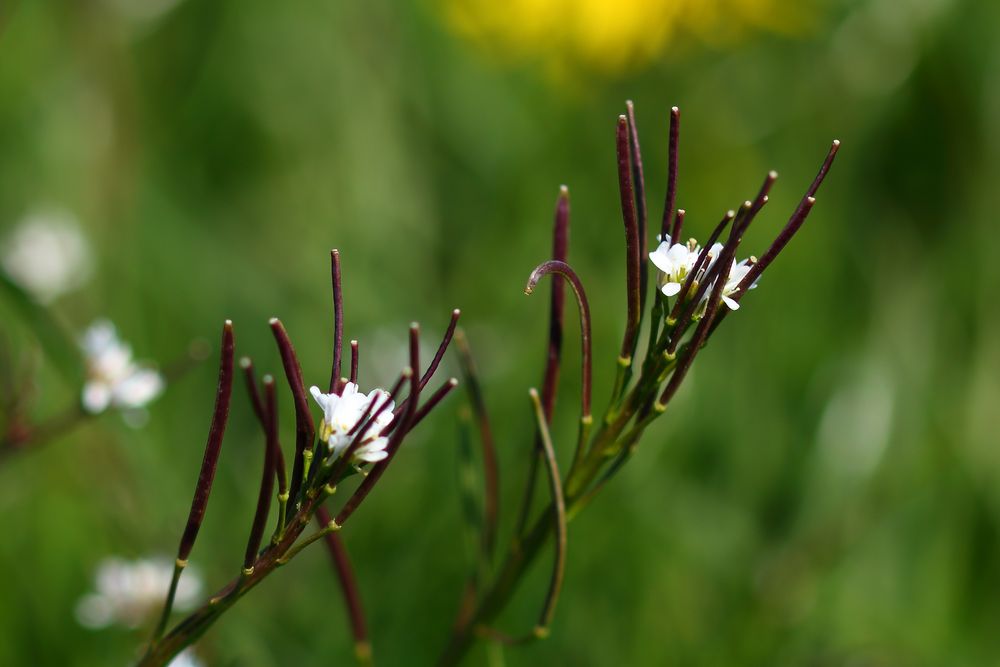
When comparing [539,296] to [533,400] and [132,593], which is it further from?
[533,400]

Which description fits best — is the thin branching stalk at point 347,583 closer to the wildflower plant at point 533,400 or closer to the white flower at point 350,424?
the wildflower plant at point 533,400

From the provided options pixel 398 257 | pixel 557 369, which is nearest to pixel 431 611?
pixel 557 369

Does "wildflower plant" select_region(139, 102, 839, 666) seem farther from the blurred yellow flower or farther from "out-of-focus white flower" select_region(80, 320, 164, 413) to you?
the blurred yellow flower

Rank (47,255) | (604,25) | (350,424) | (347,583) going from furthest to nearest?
1. (604,25)
2. (47,255)
3. (347,583)
4. (350,424)

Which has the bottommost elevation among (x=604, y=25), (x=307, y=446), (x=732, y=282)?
(x=307, y=446)

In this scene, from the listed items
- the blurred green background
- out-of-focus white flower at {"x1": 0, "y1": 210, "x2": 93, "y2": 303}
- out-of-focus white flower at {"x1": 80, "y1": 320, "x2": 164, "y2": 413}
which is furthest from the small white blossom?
out-of-focus white flower at {"x1": 0, "y1": 210, "x2": 93, "y2": 303}

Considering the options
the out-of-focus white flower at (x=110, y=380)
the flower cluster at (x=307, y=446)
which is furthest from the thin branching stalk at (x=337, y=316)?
the out-of-focus white flower at (x=110, y=380)

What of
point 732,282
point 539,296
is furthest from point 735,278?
point 539,296
